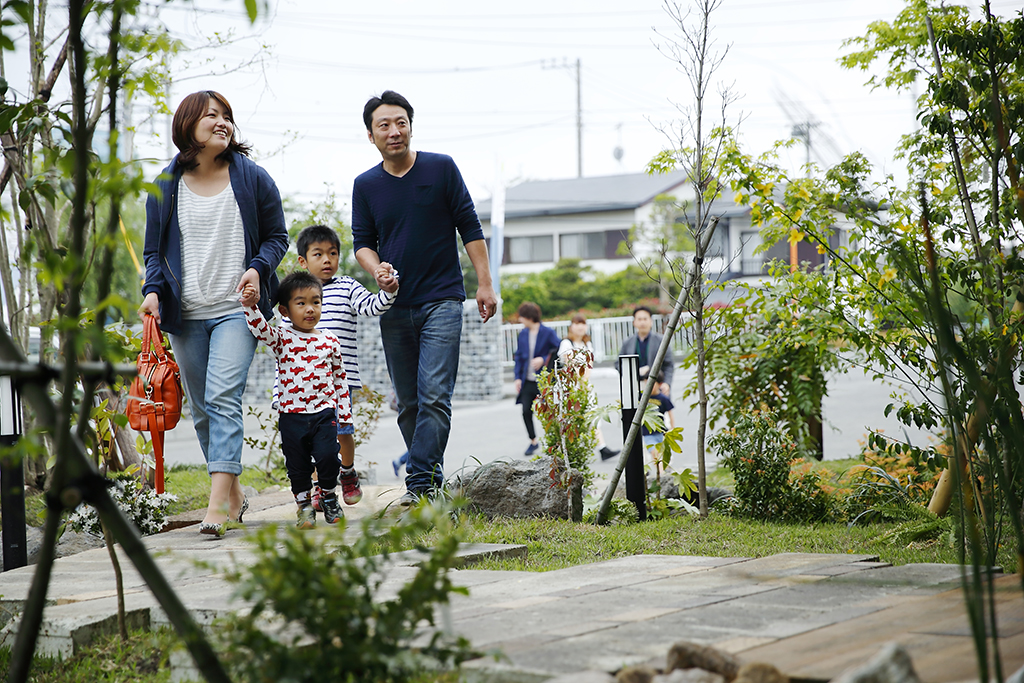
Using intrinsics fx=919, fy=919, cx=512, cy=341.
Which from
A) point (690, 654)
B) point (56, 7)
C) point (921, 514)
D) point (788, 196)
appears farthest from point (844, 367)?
point (56, 7)

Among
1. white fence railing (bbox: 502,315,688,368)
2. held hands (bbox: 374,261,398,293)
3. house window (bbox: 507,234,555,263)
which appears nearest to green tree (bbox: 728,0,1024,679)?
held hands (bbox: 374,261,398,293)

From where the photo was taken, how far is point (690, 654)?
172 centimetres

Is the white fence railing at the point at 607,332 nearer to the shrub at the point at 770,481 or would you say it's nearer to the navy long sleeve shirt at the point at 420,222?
the shrub at the point at 770,481

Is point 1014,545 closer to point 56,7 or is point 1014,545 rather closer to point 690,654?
point 690,654

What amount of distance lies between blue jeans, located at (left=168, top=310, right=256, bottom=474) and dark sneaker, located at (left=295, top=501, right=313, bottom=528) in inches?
14.8

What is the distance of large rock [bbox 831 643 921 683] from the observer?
1.47m

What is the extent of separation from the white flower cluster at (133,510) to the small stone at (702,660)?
3.26 meters

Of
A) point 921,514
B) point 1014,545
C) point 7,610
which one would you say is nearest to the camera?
point 7,610

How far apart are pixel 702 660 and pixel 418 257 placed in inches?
119

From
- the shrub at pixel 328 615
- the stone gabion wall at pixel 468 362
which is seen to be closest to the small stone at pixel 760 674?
the shrub at pixel 328 615

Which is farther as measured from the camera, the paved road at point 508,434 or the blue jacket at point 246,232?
the paved road at point 508,434

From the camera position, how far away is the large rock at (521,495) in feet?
14.6

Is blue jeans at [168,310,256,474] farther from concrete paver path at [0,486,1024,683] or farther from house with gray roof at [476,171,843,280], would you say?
house with gray roof at [476,171,843,280]

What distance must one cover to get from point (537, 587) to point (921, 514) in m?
2.24
